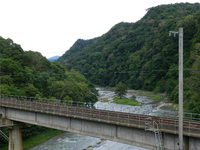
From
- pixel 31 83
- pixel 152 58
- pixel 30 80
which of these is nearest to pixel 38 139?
pixel 31 83

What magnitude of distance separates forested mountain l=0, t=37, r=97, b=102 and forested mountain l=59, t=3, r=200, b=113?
1086 inches

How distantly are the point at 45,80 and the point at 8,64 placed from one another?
1462cm

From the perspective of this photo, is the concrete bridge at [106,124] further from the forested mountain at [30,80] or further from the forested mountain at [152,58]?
the forested mountain at [152,58]

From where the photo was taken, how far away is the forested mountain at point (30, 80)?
2079 inches

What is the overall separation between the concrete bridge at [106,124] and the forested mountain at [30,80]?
46.8ft

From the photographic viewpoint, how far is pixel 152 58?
111 metres

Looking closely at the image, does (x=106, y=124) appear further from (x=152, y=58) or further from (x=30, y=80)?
(x=152, y=58)

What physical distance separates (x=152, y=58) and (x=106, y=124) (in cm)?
9194

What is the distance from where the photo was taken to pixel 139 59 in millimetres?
126625

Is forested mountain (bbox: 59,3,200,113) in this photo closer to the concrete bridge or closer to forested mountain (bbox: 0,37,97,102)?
the concrete bridge

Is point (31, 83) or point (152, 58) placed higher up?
point (152, 58)

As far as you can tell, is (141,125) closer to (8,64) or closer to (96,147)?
(96,147)

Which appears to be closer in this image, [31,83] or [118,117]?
[118,117]

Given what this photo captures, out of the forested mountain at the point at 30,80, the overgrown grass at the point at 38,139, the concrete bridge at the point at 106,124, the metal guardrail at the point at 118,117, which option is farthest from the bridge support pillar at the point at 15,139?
the forested mountain at the point at 30,80
